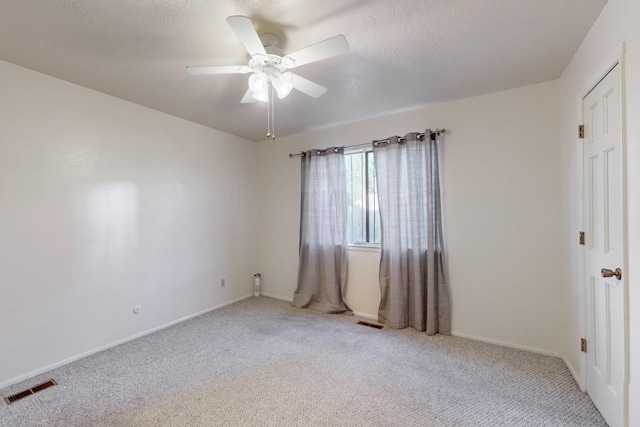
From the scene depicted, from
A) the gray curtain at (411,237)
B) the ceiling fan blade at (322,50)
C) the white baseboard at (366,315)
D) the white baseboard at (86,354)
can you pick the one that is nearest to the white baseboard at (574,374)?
the gray curtain at (411,237)

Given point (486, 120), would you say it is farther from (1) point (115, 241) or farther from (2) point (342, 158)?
(1) point (115, 241)

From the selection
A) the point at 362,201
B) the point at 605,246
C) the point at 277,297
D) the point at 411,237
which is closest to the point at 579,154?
the point at 605,246

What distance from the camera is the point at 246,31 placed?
139 centimetres

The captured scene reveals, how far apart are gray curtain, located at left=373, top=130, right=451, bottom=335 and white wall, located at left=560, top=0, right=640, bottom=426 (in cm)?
98

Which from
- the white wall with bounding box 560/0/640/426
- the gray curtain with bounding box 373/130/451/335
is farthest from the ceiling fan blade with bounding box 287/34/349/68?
the gray curtain with bounding box 373/130/451/335

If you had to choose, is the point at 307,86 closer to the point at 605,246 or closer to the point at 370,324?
the point at 605,246

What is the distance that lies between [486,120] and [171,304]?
3898 millimetres

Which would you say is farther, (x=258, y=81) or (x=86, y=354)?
(x=86, y=354)

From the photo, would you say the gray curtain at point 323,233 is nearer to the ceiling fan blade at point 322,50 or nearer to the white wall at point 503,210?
the white wall at point 503,210

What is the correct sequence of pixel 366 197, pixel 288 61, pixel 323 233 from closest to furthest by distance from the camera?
pixel 288 61
pixel 366 197
pixel 323 233

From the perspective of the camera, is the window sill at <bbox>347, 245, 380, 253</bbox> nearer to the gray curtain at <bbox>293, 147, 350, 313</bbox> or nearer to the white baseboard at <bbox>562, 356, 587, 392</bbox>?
the gray curtain at <bbox>293, 147, 350, 313</bbox>

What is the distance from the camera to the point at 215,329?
299 centimetres

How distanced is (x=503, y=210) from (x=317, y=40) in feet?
7.27

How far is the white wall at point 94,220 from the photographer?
2.12 metres
